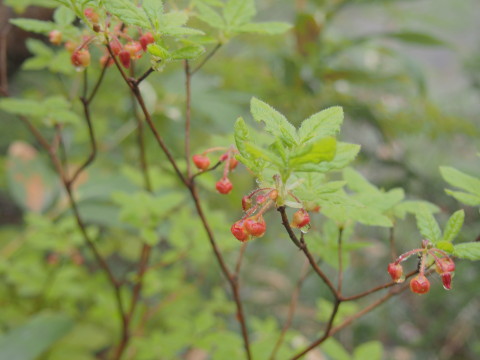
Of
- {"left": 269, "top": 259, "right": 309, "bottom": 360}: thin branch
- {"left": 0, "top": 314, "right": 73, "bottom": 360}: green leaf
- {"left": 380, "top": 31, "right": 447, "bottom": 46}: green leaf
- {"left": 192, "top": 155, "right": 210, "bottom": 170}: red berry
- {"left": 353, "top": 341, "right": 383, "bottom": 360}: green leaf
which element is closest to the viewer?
{"left": 192, "top": 155, "right": 210, "bottom": 170}: red berry

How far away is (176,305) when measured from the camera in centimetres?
141

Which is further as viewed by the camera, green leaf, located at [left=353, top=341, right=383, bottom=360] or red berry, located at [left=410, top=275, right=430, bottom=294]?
green leaf, located at [left=353, top=341, right=383, bottom=360]

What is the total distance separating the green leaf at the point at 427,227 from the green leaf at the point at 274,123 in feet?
0.59

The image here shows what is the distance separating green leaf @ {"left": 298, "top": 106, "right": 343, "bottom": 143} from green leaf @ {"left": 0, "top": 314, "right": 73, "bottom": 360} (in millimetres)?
930

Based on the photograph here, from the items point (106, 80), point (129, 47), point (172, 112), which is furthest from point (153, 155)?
point (129, 47)

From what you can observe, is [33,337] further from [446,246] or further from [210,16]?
[446,246]

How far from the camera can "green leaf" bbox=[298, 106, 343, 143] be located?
41 cm

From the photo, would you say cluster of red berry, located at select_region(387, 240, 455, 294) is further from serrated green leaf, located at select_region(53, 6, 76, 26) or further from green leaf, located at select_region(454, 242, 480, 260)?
serrated green leaf, located at select_region(53, 6, 76, 26)

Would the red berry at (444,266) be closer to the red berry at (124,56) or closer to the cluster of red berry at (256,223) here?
the cluster of red berry at (256,223)

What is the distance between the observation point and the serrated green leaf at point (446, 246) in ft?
1.43

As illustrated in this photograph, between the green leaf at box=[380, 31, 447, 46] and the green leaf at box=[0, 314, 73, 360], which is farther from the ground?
the green leaf at box=[380, 31, 447, 46]

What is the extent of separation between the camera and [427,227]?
1.57ft

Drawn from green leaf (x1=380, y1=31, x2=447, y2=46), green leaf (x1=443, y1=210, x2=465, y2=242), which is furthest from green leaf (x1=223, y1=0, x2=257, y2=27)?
green leaf (x1=380, y1=31, x2=447, y2=46)

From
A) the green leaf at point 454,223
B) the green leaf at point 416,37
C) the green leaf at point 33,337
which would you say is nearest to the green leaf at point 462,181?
the green leaf at point 454,223
